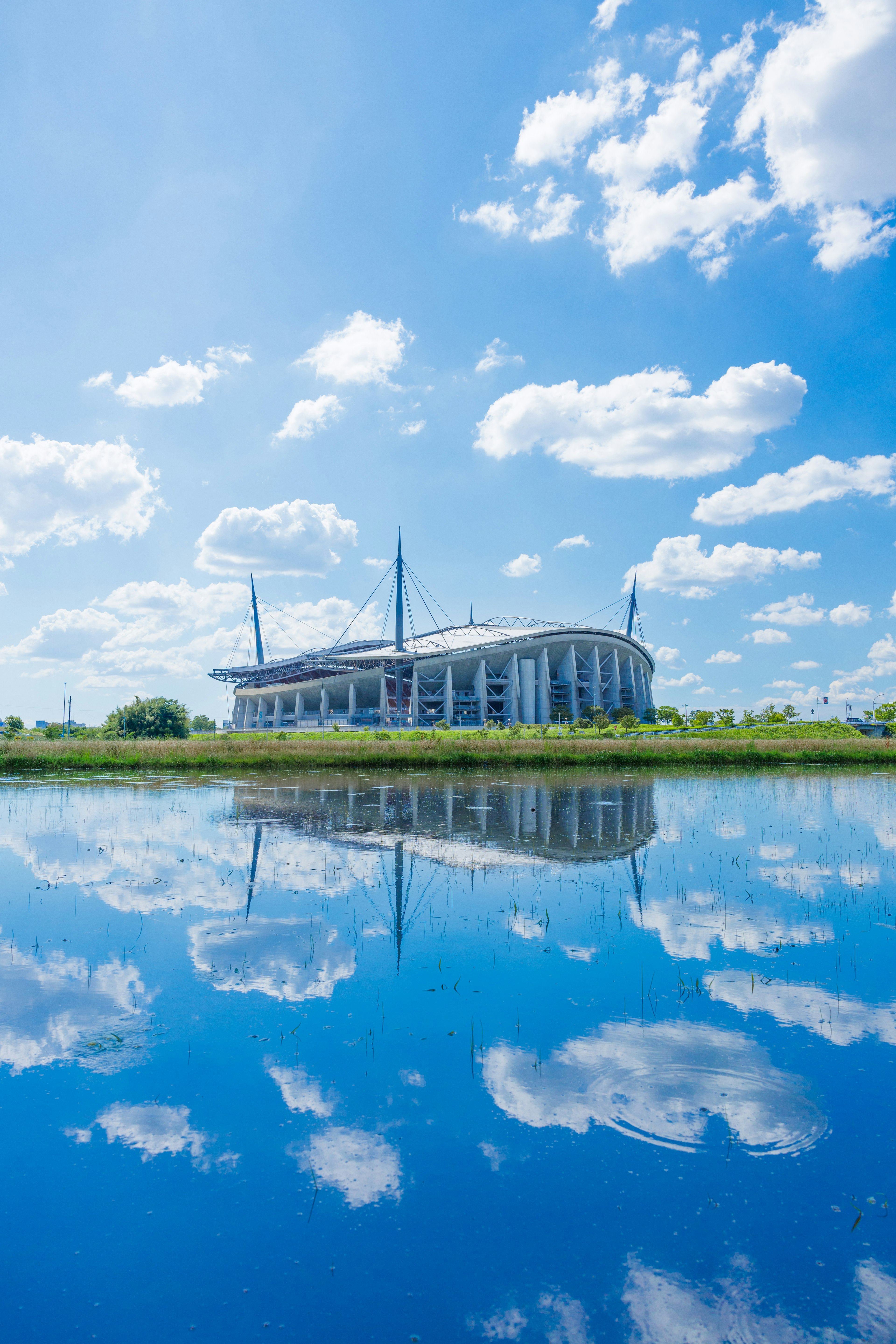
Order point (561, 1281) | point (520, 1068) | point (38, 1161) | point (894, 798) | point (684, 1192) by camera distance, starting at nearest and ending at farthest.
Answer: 1. point (561, 1281)
2. point (684, 1192)
3. point (38, 1161)
4. point (520, 1068)
5. point (894, 798)

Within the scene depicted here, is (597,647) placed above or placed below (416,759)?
above

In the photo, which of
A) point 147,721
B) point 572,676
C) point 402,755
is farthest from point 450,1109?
point 572,676

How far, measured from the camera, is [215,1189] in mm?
4617

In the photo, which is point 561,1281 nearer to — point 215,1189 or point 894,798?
point 215,1189

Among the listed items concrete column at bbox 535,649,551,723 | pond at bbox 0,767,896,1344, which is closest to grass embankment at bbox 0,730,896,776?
pond at bbox 0,767,896,1344

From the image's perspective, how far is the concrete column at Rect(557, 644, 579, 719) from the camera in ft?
270

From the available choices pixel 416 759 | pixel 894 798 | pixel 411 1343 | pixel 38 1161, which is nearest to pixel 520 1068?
pixel 411 1343

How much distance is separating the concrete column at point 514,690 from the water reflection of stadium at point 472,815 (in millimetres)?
47378

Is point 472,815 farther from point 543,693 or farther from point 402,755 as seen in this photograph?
point 543,693

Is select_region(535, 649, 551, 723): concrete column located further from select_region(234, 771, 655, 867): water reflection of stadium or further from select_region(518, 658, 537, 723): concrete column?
select_region(234, 771, 655, 867): water reflection of stadium

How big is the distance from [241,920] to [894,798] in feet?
72.7

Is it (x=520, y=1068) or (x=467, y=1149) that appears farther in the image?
(x=520, y=1068)

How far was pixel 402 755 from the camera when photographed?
3681 centimetres

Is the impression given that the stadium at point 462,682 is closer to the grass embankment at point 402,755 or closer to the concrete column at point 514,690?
the concrete column at point 514,690
